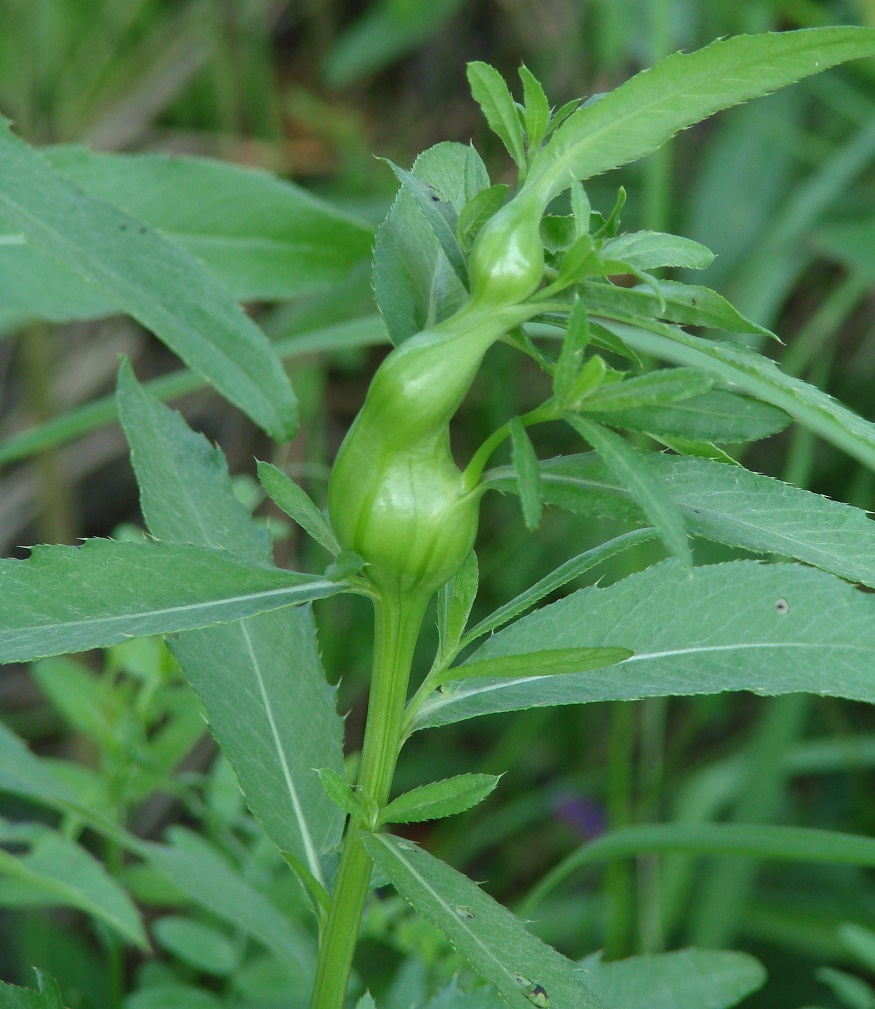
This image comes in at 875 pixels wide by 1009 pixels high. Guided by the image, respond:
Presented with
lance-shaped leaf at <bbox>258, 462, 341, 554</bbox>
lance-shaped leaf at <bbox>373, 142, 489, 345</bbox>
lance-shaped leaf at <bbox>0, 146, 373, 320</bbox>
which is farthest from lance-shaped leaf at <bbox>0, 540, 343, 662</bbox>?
lance-shaped leaf at <bbox>0, 146, 373, 320</bbox>

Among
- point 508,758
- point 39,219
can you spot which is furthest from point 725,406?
point 508,758

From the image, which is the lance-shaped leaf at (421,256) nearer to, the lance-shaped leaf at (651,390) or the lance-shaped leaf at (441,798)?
the lance-shaped leaf at (651,390)

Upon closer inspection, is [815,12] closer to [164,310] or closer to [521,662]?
[164,310]

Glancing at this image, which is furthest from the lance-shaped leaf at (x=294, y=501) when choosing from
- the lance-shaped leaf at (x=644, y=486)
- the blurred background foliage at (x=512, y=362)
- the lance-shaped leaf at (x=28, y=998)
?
the blurred background foliage at (x=512, y=362)

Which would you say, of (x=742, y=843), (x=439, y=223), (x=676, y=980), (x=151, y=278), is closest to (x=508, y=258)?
(x=439, y=223)

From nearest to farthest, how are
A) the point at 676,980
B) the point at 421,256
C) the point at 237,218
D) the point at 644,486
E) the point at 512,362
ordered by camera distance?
the point at 644,486
the point at 421,256
the point at 676,980
the point at 237,218
the point at 512,362

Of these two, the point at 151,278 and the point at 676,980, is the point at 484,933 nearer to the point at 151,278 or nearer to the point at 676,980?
the point at 676,980
